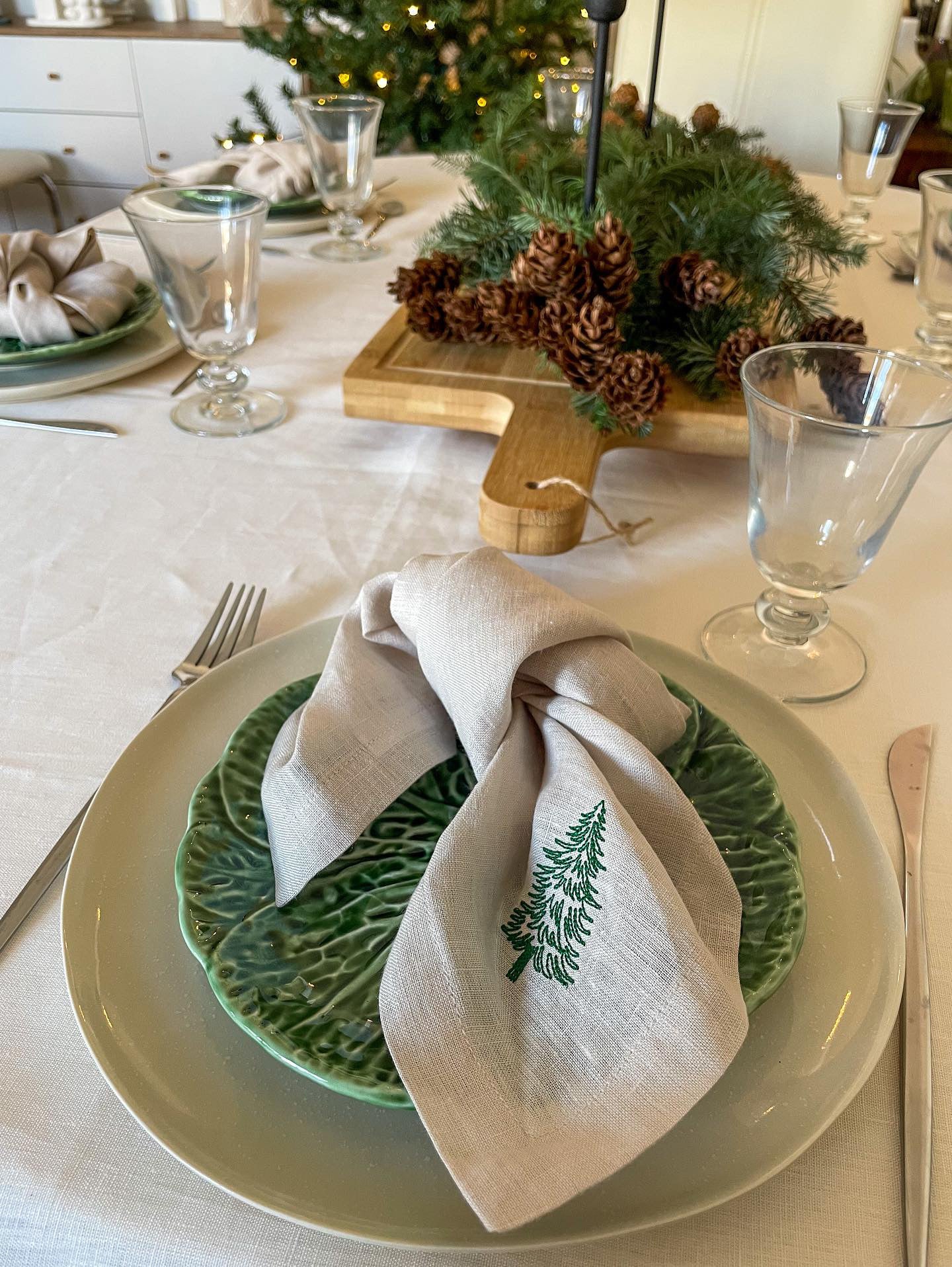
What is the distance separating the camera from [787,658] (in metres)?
0.48

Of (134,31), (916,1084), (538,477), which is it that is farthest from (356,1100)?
(134,31)

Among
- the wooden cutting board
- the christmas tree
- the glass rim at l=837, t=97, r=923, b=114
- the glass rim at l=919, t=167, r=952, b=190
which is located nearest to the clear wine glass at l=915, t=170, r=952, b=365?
the glass rim at l=919, t=167, r=952, b=190

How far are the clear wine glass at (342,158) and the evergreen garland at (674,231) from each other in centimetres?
19

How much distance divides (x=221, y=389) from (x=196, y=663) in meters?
0.34

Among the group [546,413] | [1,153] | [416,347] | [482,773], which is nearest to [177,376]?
[416,347]

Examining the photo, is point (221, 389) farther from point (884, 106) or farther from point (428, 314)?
point (884, 106)

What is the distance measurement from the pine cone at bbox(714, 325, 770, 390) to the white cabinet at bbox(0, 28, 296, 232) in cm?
224

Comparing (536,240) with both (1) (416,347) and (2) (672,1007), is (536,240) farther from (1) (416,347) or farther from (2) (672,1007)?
(2) (672,1007)

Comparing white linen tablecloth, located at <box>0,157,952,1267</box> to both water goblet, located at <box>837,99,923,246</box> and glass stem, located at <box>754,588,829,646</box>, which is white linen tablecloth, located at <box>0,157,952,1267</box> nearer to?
glass stem, located at <box>754,588,829,646</box>

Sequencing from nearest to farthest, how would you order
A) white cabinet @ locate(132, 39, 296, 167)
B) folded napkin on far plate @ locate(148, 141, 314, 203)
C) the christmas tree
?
folded napkin on far plate @ locate(148, 141, 314, 203)
the christmas tree
white cabinet @ locate(132, 39, 296, 167)

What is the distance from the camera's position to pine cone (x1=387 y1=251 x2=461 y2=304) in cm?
70

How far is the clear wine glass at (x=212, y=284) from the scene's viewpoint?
0.63 m

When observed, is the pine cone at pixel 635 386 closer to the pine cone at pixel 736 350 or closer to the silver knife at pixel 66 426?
the pine cone at pixel 736 350

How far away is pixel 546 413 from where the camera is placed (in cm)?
63
